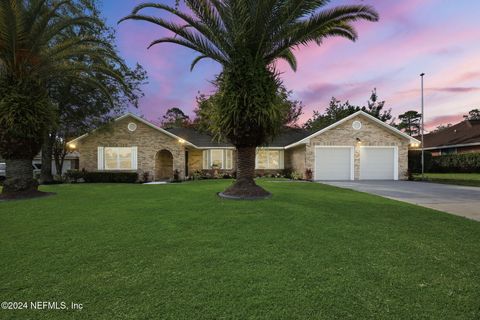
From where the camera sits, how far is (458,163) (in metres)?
22.6

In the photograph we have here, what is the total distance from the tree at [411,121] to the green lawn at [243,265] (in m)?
67.0

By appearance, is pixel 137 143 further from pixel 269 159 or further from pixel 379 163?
pixel 379 163

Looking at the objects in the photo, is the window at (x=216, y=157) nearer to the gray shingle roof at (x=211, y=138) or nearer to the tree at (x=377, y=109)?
the gray shingle roof at (x=211, y=138)

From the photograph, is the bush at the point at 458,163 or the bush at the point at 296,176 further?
the bush at the point at 458,163

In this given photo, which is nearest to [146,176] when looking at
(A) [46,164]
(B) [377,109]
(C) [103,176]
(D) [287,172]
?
(C) [103,176]

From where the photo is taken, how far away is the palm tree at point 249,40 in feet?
25.4

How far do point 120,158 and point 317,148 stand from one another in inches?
Answer: 594

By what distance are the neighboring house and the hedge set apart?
3149 cm

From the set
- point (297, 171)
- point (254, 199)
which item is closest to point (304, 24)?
point (254, 199)

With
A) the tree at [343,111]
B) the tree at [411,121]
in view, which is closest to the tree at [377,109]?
the tree at [343,111]

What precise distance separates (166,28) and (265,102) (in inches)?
169

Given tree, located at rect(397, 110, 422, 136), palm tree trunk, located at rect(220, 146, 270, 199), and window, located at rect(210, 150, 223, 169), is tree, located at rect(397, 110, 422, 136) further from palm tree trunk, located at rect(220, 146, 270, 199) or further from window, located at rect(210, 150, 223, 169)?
palm tree trunk, located at rect(220, 146, 270, 199)

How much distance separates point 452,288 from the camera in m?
2.87

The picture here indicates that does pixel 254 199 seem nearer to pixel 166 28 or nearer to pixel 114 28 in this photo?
pixel 166 28
